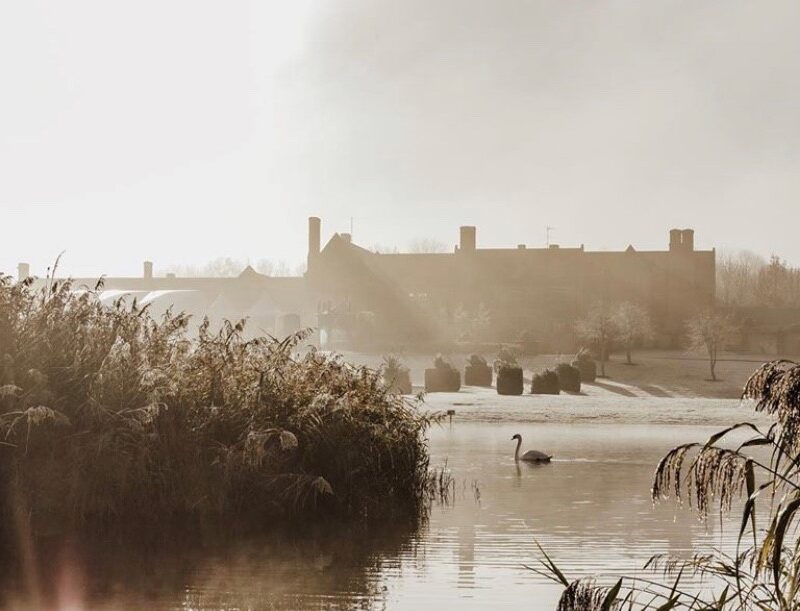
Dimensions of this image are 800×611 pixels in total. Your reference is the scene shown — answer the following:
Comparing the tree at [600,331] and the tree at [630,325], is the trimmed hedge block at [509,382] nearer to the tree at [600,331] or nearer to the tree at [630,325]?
the tree at [600,331]

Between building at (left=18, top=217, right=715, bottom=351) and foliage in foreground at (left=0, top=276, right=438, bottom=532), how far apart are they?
62.2 metres

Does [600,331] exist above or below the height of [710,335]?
above

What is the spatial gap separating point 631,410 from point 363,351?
2743 cm

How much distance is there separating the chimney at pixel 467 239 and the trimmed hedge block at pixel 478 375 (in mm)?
37315

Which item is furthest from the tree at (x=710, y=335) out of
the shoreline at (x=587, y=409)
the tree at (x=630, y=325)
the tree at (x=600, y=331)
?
the shoreline at (x=587, y=409)

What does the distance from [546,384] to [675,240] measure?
44148 millimetres

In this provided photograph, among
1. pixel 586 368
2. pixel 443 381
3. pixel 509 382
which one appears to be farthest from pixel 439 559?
pixel 586 368

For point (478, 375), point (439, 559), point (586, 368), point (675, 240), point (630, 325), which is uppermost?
point (675, 240)

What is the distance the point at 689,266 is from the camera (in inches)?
3351

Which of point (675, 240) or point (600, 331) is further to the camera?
point (675, 240)

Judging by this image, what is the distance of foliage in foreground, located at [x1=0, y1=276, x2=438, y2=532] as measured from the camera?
12.5 meters

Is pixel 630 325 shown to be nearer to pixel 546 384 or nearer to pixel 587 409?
pixel 546 384

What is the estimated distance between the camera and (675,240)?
8638cm

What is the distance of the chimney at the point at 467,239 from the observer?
87438 mm
